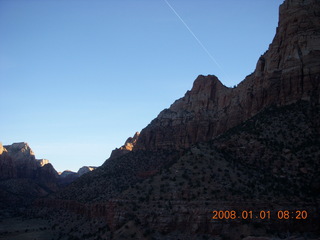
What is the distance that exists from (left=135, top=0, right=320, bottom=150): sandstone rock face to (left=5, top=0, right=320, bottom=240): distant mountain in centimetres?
18

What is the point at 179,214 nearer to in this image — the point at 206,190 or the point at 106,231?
the point at 206,190

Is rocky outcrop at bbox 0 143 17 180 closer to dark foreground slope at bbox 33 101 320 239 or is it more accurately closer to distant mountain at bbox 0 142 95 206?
distant mountain at bbox 0 142 95 206

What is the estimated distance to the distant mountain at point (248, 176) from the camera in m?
38.5

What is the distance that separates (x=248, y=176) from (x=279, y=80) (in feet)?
73.0

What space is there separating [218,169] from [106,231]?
1865 cm

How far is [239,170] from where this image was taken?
47.9 metres

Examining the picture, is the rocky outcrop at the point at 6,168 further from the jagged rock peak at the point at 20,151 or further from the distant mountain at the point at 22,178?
the jagged rock peak at the point at 20,151

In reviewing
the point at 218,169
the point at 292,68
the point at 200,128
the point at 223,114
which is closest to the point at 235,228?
the point at 218,169

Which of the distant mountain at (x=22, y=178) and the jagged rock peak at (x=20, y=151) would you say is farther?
the jagged rock peak at (x=20, y=151)

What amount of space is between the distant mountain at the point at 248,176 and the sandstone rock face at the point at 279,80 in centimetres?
18

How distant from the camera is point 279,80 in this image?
5909 cm

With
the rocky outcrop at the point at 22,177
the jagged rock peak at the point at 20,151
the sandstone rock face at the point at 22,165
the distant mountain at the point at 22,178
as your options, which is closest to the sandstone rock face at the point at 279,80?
the rocky outcrop at the point at 22,177
